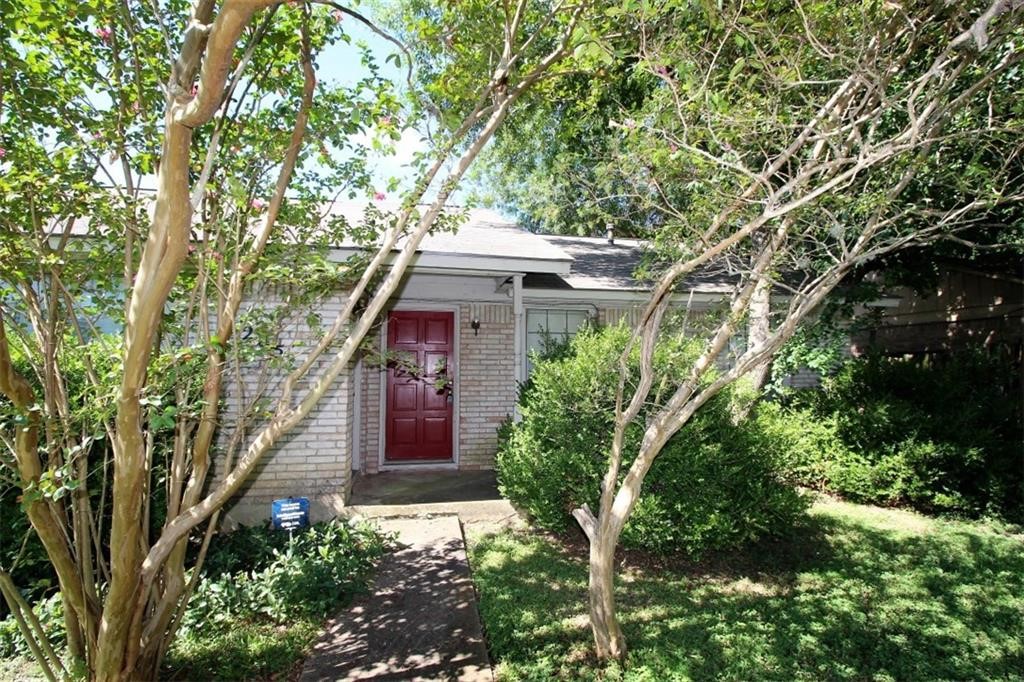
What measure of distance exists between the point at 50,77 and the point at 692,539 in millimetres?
5181

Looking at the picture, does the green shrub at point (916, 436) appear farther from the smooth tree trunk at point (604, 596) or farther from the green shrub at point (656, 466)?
the smooth tree trunk at point (604, 596)

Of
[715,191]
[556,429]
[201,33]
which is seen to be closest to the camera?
[201,33]

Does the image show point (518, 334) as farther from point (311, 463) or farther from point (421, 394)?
point (311, 463)

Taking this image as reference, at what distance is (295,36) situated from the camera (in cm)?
327

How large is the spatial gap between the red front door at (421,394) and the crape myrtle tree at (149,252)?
465cm

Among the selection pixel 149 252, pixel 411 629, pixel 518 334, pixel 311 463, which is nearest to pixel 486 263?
pixel 518 334

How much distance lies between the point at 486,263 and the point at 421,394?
2992 mm

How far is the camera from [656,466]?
4602mm

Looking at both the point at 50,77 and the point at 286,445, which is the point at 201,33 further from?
the point at 286,445

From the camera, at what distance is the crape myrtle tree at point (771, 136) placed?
3107 millimetres

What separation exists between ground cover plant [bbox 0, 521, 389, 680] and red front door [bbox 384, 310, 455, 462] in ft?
11.0

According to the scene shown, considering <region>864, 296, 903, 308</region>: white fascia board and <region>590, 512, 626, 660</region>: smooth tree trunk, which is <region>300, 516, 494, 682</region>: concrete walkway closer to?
<region>590, 512, 626, 660</region>: smooth tree trunk

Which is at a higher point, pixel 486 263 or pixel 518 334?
pixel 486 263

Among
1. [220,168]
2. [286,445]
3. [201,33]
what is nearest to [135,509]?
[220,168]
